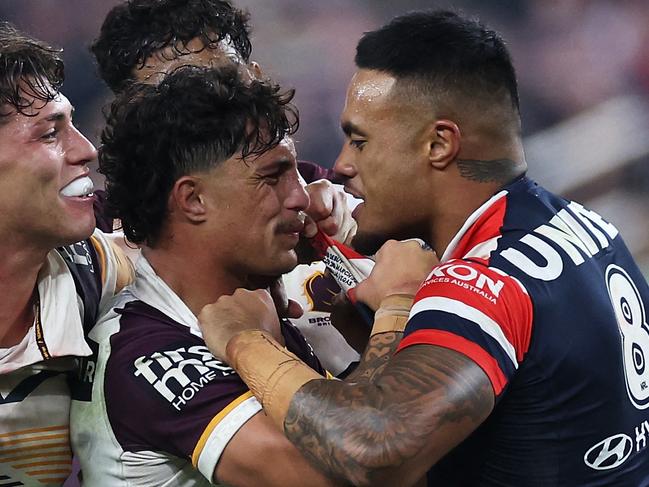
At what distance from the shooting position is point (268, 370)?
72.7 inches

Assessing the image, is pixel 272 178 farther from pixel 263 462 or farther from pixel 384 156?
pixel 263 462

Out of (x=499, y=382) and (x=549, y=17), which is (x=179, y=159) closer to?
(x=499, y=382)

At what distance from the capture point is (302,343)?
8.09ft

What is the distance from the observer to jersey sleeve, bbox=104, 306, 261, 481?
193 cm

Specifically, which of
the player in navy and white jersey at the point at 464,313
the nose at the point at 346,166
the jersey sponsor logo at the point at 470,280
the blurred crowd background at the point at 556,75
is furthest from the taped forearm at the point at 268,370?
the blurred crowd background at the point at 556,75

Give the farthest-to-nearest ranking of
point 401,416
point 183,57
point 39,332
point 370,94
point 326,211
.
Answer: point 183,57
point 326,211
point 39,332
point 370,94
point 401,416

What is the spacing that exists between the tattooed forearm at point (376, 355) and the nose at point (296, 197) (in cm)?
51

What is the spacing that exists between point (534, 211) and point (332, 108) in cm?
332

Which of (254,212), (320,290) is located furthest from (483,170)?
(320,290)

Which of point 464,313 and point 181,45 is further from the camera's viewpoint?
point 181,45

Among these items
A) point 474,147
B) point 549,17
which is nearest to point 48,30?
point 549,17

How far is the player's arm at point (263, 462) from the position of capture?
1.84 m

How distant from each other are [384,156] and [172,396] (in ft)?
2.15

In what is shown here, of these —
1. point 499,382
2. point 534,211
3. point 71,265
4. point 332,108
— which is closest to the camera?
point 499,382
